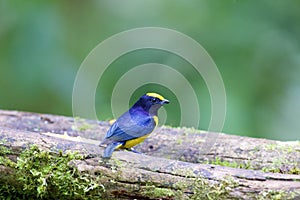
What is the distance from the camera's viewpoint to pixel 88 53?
419cm

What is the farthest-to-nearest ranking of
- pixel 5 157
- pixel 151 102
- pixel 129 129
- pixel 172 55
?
pixel 172 55, pixel 151 102, pixel 129 129, pixel 5 157

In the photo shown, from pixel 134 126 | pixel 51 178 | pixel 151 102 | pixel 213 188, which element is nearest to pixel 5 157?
pixel 51 178

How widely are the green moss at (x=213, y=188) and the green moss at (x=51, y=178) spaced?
359 mm

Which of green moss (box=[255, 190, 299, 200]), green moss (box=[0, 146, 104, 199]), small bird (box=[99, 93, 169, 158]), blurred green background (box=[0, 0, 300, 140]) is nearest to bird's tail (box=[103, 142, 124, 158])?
small bird (box=[99, 93, 169, 158])

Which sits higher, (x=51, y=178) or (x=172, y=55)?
(x=172, y=55)

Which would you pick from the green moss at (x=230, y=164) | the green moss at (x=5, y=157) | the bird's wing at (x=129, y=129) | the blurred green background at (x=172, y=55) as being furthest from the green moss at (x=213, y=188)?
the blurred green background at (x=172, y=55)

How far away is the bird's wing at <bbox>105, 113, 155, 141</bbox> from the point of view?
5.78ft

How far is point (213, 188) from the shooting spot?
1.58 m

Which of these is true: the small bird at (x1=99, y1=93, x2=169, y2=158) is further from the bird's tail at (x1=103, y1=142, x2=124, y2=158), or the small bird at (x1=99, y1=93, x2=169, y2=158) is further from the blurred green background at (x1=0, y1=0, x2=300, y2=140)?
the blurred green background at (x1=0, y1=0, x2=300, y2=140)

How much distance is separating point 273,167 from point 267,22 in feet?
6.97

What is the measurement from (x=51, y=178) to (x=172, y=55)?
259 cm

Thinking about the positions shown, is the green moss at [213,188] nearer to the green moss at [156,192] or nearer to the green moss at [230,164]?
the green moss at [156,192]

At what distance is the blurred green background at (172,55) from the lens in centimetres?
363

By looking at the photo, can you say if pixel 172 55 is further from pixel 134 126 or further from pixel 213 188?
pixel 213 188
